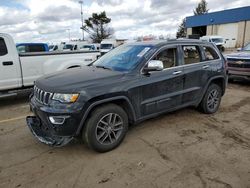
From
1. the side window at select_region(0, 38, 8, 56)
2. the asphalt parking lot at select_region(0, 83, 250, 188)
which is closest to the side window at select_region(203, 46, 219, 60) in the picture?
Result: the asphalt parking lot at select_region(0, 83, 250, 188)

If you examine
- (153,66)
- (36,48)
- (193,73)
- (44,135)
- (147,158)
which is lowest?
(147,158)

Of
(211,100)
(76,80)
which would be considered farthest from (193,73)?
(76,80)

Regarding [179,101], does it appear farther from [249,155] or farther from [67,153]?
[67,153]

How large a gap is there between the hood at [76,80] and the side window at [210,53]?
2.39 meters

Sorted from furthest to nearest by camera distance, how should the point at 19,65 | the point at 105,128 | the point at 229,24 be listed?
the point at 229,24
the point at 19,65
the point at 105,128

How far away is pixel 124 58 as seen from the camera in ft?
14.5

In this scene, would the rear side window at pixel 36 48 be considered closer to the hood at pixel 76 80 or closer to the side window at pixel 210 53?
the hood at pixel 76 80

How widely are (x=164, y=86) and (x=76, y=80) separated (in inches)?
63.9

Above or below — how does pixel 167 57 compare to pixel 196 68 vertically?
above

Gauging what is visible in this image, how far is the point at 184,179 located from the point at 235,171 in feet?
2.50

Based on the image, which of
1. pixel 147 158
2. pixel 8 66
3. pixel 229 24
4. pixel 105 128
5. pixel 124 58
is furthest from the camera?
pixel 229 24

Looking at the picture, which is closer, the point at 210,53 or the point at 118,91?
the point at 118,91

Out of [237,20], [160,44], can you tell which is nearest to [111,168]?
[160,44]

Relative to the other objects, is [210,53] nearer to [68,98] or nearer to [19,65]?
[68,98]
